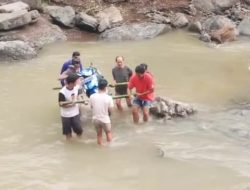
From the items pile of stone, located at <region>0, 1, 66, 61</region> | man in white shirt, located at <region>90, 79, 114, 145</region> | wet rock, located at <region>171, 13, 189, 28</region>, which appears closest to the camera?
man in white shirt, located at <region>90, 79, 114, 145</region>

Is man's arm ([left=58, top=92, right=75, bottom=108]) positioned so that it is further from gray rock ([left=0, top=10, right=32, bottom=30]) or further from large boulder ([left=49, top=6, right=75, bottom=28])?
large boulder ([left=49, top=6, right=75, bottom=28])

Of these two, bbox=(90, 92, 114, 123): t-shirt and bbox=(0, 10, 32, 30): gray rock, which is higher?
bbox=(0, 10, 32, 30): gray rock

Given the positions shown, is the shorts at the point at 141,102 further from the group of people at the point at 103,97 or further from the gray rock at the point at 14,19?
the gray rock at the point at 14,19

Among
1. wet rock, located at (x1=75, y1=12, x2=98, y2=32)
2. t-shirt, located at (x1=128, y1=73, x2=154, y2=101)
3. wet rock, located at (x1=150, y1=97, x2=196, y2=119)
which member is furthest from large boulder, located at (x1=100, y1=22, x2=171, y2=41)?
t-shirt, located at (x1=128, y1=73, x2=154, y2=101)

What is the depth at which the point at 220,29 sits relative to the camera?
19.9 metres

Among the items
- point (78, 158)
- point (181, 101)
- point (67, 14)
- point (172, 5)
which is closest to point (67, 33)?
point (67, 14)

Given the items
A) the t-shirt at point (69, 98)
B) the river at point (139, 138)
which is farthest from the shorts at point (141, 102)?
the t-shirt at point (69, 98)

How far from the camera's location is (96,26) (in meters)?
20.2

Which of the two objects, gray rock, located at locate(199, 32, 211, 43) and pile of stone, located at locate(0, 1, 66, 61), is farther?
gray rock, located at locate(199, 32, 211, 43)

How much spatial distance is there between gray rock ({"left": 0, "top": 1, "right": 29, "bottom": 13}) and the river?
353 centimetres

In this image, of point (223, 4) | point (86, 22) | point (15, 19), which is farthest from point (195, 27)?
point (15, 19)

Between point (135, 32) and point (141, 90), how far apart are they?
912 cm

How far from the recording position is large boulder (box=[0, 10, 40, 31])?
1850cm

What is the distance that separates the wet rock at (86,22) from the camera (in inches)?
790
